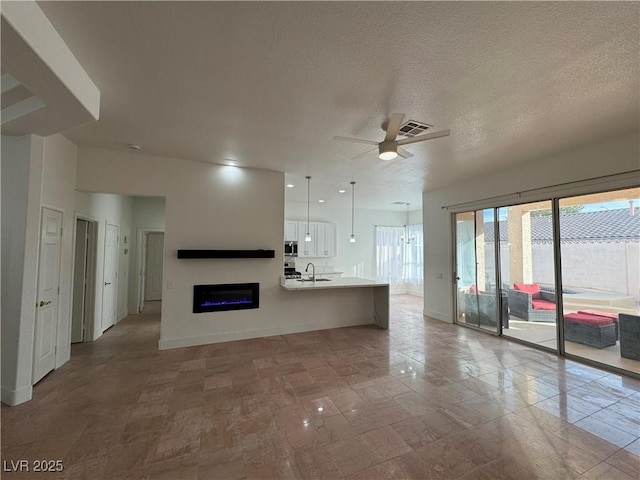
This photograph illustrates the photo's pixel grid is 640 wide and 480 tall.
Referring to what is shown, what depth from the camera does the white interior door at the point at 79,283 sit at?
4.43 m

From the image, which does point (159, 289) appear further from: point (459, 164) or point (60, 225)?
point (459, 164)

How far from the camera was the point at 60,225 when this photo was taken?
11.6 ft

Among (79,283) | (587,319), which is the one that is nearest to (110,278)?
(79,283)

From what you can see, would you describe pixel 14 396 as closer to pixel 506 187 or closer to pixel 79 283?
pixel 79 283

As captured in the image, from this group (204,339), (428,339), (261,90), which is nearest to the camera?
(261,90)

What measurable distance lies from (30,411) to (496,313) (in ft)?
21.1

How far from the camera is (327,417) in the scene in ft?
8.32

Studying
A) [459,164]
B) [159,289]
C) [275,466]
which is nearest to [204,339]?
[275,466]

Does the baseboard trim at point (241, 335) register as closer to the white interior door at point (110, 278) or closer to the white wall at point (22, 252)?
the white wall at point (22, 252)

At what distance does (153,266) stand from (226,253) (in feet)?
15.3

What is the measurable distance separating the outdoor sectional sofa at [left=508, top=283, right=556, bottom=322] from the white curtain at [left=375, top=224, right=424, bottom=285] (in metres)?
4.60

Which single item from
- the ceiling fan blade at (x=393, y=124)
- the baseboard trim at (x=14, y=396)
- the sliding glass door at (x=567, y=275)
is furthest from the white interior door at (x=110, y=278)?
the sliding glass door at (x=567, y=275)

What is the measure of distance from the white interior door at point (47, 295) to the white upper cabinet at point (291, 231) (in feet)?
16.7

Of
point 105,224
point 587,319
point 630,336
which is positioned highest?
point 105,224
